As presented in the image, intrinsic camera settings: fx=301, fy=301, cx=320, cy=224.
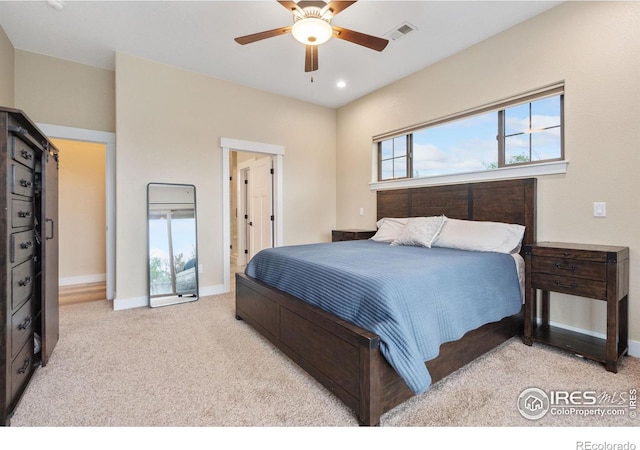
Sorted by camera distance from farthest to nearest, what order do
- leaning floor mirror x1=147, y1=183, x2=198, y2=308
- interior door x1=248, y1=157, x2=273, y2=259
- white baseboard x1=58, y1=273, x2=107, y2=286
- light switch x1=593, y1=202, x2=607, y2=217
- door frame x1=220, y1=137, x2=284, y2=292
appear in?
interior door x1=248, y1=157, x2=273, y2=259 < white baseboard x1=58, y1=273, x2=107, y2=286 < door frame x1=220, y1=137, x2=284, y2=292 < leaning floor mirror x1=147, y1=183, x2=198, y2=308 < light switch x1=593, y1=202, x2=607, y2=217

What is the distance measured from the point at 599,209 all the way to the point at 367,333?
225 centimetres

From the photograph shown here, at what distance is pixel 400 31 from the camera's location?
2.91m

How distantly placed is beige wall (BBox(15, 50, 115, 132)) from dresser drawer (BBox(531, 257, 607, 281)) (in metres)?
4.73

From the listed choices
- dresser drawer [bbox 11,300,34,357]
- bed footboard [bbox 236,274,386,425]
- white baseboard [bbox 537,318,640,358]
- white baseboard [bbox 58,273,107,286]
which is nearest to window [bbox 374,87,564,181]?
white baseboard [bbox 537,318,640,358]

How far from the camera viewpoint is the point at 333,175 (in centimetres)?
510

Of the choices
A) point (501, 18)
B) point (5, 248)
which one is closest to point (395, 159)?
point (501, 18)

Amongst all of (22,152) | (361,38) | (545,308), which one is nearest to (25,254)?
(22,152)

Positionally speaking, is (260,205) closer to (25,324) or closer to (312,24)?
(312,24)

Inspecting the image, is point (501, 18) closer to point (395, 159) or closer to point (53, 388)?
point (395, 159)

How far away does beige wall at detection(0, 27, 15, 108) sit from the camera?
9.31 ft

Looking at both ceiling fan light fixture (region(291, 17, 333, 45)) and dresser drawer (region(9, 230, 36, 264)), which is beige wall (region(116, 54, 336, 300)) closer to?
dresser drawer (region(9, 230, 36, 264))

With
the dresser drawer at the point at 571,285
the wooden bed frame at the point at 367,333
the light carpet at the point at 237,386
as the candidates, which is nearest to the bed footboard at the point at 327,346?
the wooden bed frame at the point at 367,333
